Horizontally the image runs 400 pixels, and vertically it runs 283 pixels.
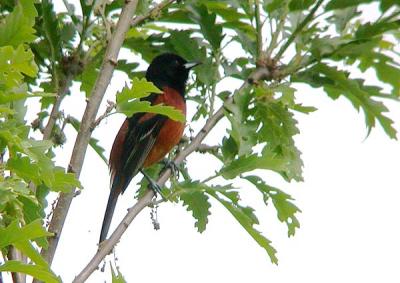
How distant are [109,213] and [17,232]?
1.80 metres

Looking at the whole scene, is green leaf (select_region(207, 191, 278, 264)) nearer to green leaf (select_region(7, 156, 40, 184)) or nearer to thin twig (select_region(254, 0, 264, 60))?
thin twig (select_region(254, 0, 264, 60))

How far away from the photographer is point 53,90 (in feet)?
9.80

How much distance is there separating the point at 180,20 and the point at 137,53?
229mm

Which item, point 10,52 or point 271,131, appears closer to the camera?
point 10,52

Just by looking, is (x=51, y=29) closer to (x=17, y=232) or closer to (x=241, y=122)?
(x=241, y=122)

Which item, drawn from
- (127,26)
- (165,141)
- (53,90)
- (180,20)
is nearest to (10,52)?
(127,26)

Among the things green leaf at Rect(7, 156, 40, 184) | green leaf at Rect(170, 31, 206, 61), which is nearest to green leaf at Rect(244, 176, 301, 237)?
green leaf at Rect(170, 31, 206, 61)

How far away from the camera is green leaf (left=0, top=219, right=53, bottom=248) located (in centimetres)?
201

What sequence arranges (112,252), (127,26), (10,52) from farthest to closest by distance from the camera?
(127,26) → (112,252) → (10,52)

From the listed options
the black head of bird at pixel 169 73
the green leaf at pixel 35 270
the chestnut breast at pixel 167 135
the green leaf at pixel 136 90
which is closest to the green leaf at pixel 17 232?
the green leaf at pixel 35 270

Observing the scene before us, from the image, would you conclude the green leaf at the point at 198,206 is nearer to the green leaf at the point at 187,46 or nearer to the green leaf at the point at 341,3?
the green leaf at the point at 187,46

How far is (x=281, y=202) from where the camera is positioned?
3002mm

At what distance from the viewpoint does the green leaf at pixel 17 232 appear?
2.01m

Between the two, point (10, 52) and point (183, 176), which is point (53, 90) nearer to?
point (183, 176)
